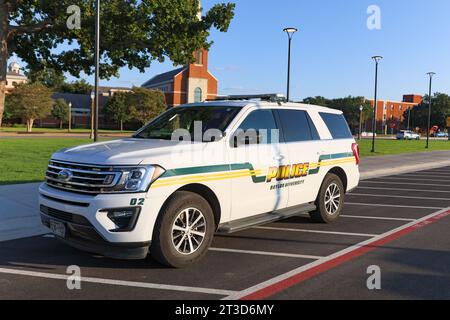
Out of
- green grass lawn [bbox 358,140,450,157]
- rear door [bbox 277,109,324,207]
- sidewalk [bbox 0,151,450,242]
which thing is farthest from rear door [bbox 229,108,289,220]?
green grass lawn [bbox 358,140,450,157]

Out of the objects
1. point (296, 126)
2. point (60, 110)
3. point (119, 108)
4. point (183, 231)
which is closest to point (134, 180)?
point (183, 231)

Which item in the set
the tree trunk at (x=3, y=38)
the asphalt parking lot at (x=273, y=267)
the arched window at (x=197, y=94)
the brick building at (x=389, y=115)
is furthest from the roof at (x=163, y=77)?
the asphalt parking lot at (x=273, y=267)

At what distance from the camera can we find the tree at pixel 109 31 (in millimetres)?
13875

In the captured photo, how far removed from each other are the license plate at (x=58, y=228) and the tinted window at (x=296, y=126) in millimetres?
3313

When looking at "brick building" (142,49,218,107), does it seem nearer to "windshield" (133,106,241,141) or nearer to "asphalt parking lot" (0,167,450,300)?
"windshield" (133,106,241,141)

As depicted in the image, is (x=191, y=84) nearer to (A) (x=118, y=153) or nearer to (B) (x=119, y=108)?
(B) (x=119, y=108)

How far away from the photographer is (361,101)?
11156cm

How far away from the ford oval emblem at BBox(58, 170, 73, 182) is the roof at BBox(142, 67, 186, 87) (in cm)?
8343
